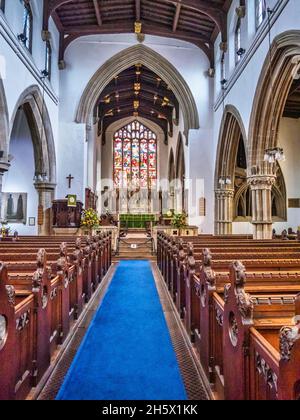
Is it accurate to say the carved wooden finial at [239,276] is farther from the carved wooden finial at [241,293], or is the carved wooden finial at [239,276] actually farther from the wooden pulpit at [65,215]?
the wooden pulpit at [65,215]

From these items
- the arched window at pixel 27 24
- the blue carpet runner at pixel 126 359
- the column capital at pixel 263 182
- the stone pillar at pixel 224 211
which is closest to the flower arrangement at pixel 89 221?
the stone pillar at pixel 224 211

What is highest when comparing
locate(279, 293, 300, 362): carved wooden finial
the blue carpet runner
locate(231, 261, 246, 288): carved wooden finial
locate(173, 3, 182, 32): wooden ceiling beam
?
locate(173, 3, 182, 32): wooden ceiling beam

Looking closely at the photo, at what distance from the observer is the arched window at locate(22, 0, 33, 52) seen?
27.6 feet

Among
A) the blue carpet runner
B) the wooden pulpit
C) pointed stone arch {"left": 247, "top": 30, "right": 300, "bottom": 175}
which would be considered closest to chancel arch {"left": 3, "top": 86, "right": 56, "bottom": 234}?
the wooden pulpit

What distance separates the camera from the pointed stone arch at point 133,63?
11797 millimetres

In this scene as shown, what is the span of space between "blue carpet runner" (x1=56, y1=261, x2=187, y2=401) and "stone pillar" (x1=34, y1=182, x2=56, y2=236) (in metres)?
6.95

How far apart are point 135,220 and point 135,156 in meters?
5.66

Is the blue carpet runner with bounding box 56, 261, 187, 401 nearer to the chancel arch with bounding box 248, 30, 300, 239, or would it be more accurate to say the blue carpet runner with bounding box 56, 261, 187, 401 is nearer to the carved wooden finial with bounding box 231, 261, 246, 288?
the carved wooden finial with bounding box 231, 261, 246, 288

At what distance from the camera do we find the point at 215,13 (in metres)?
10.0

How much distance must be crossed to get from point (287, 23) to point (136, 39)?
23.6 feet

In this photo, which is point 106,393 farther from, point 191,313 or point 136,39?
point 136,39

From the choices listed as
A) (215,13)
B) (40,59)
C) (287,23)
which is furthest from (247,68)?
(40,59)

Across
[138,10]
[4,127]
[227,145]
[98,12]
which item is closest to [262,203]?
[227,145]
